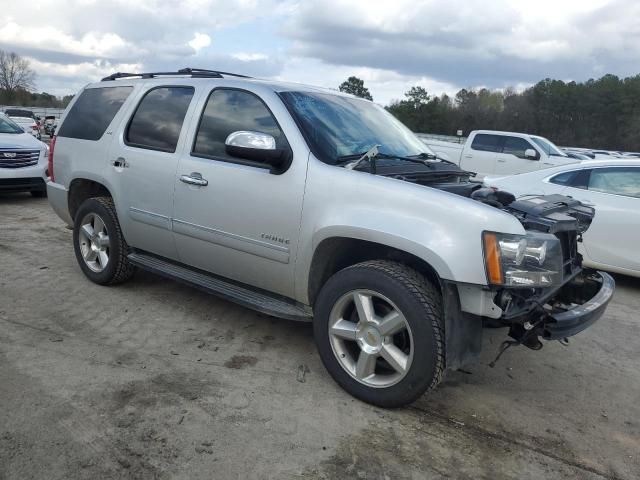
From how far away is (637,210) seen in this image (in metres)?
5.86

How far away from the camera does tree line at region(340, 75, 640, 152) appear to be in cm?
5081

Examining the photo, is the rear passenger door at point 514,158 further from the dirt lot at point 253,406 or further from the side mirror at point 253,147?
the side mirror at point 253,147

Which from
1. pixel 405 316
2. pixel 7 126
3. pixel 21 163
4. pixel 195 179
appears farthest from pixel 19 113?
pixel 405 316

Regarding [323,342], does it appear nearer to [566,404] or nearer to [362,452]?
[362,452]

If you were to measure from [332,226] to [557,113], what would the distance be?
5882 cm

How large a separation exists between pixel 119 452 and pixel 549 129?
59749 mm

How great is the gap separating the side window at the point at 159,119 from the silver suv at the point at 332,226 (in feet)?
0.05

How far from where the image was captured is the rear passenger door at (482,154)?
1412 cm

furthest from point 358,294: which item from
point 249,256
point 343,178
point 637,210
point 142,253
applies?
point 637,210

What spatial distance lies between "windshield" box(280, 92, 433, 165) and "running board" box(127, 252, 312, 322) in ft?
3.26

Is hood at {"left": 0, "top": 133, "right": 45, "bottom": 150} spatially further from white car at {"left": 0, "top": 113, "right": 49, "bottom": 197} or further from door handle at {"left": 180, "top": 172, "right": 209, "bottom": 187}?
door handle at {"left": 180, "top": 172, "right": 209, "bottom": 187}

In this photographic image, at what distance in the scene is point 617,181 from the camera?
617cm

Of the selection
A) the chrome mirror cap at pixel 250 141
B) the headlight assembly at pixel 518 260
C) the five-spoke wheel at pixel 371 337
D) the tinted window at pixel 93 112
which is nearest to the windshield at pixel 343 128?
the chrome mirror cap at pixel 250 141

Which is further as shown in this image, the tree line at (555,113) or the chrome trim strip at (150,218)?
the tree line at (555,113)
